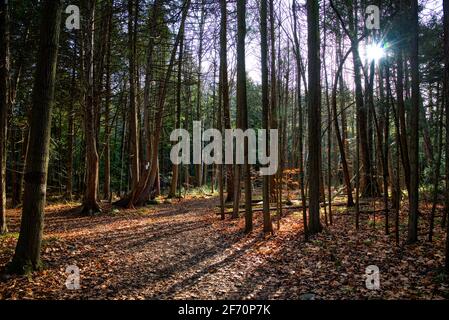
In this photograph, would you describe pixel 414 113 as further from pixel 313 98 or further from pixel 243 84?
pixel 243 84

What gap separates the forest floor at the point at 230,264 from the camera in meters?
4.71

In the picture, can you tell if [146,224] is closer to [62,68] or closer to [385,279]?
[385,279]

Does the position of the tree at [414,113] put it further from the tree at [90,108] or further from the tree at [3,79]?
the tree at [90,108]

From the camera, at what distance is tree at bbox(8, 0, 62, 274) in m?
5.12

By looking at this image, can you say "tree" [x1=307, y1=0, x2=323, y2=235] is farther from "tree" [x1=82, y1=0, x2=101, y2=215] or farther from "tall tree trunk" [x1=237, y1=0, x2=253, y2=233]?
"tree" [x1=82, y1=0, x2=101, y2=215]

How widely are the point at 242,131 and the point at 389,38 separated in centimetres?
508

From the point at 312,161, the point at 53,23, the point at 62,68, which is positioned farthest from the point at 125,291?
the point at 62,68

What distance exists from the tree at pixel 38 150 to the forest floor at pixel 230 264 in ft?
1.46

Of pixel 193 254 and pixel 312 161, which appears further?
pixel 312 161

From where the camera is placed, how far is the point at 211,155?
104ft

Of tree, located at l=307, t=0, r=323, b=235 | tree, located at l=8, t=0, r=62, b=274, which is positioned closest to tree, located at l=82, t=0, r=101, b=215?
tree, located at l=8, t=0, r=62, b=274

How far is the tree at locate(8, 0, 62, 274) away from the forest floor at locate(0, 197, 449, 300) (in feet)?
1.46

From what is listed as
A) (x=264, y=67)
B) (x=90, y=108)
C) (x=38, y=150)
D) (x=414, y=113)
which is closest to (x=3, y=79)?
(x=38, y=150)

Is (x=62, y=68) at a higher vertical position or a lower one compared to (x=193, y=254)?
higher
